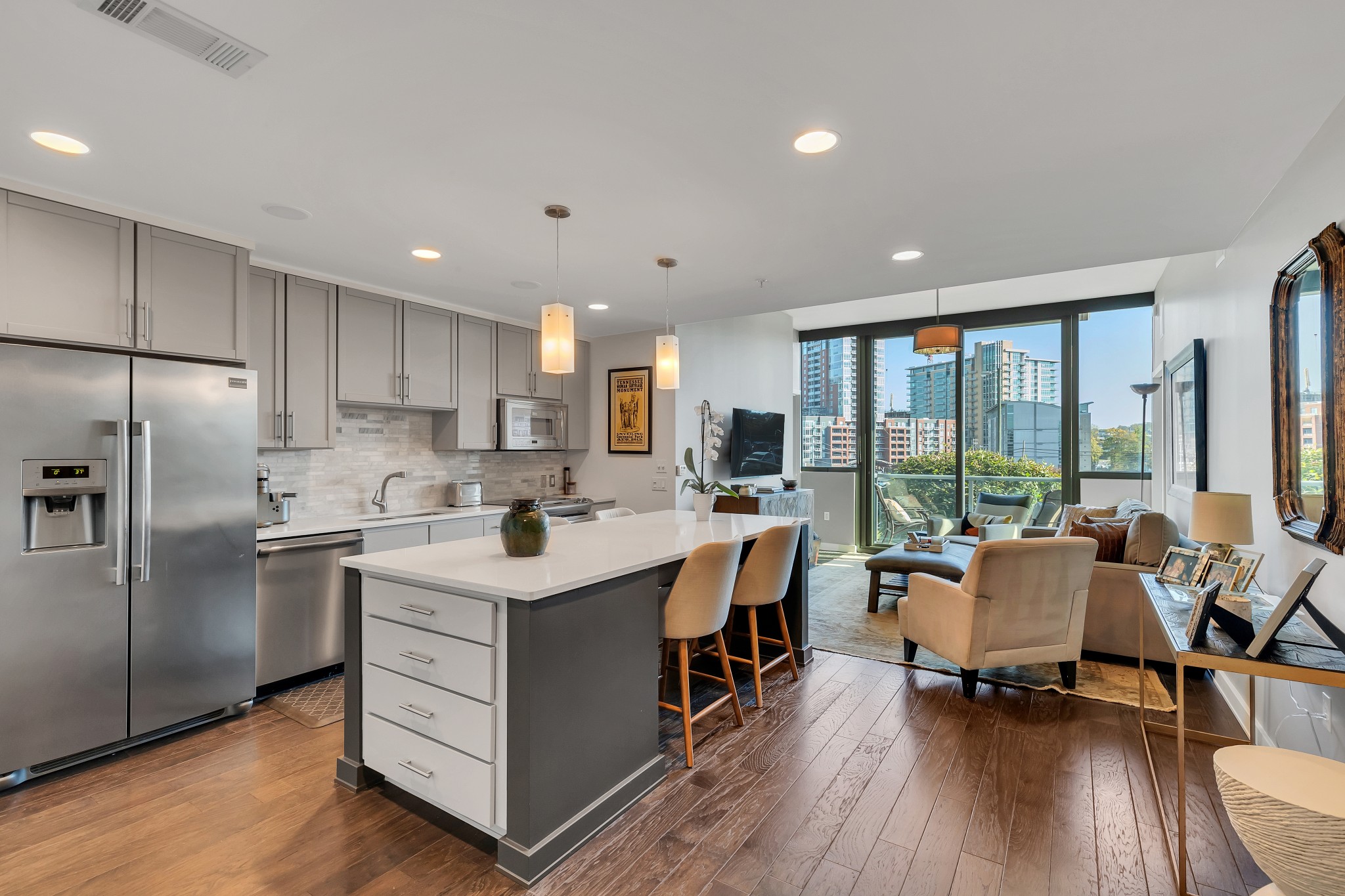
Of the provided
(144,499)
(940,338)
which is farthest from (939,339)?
(144,499)

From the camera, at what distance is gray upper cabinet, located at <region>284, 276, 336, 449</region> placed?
3.68 m

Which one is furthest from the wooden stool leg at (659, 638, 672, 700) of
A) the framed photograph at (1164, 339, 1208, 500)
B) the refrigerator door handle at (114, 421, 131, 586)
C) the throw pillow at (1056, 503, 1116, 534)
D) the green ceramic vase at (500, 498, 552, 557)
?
the throw pillow at (1056, 503, 1116, 534)

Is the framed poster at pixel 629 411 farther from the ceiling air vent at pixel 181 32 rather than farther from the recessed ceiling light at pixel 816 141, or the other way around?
the ceiling air vent at pixel 181 32

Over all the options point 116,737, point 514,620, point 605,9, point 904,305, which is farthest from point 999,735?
point 904,305

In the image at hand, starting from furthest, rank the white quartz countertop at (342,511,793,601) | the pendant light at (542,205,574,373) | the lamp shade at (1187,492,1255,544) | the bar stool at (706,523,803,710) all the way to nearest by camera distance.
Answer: the bar stool at (706,523,803,710) < the pendant light at (542,205,574,373) < the lamp shade at (1187,492,1255,544) < the white quartz countertop at (342,511,793,601)

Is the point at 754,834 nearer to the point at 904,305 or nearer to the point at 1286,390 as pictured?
the point at 1286,390

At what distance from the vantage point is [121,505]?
8.55 ft

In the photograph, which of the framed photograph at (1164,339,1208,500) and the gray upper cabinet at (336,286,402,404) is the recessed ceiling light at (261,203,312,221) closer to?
the gray upper cabinet at (336,286,402,404)

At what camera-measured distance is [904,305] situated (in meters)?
6.60

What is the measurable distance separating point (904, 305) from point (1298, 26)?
5.13 meters

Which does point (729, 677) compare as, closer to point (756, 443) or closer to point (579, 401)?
point (579, 401)

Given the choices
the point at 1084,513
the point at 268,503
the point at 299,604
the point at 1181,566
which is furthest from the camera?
the point at 1084,513

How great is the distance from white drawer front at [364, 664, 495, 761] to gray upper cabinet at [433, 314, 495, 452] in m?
2.66

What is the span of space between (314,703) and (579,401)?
3.23 m
